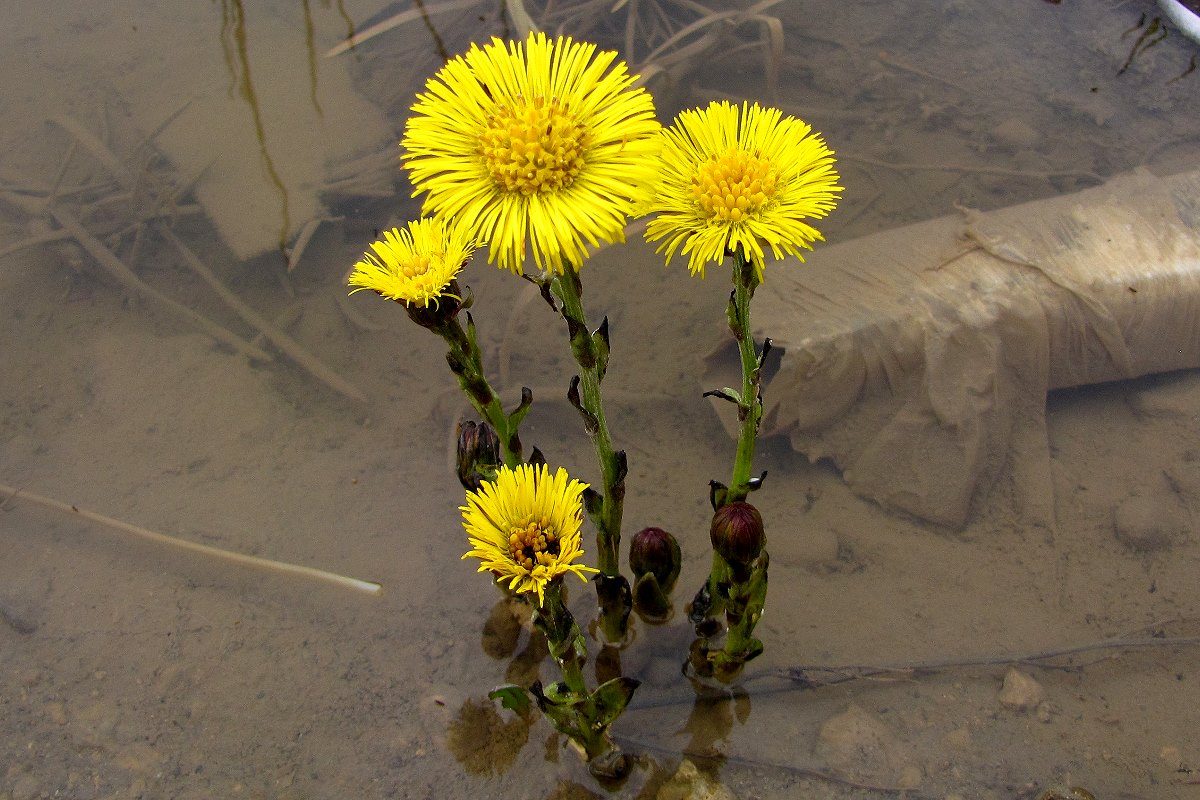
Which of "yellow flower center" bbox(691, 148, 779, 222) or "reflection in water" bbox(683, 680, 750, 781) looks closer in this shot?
"yellow flower center" bbox(691, 148, 779, 222)

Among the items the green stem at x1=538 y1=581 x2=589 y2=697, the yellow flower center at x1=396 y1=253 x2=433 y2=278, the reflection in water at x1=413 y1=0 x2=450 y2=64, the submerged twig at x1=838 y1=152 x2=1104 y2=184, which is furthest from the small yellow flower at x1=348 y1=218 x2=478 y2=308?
the reflection in water at x1=413 y1=0 x2=450 y2=64

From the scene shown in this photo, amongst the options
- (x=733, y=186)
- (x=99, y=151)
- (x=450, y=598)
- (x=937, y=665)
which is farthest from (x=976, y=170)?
(x=99, y=151)

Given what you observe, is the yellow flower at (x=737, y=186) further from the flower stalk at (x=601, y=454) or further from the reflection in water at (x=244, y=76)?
the reflection in water at (x=244, y=76)

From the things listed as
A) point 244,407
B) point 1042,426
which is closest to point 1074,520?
point 1042,426

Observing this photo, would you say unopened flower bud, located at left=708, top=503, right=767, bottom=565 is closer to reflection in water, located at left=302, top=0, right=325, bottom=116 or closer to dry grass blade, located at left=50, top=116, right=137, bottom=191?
reflection in water, located at left=302, top=0, right=325, bottom=116

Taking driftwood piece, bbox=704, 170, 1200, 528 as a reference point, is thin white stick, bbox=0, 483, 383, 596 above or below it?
below

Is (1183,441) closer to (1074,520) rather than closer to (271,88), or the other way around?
(1074,520)
